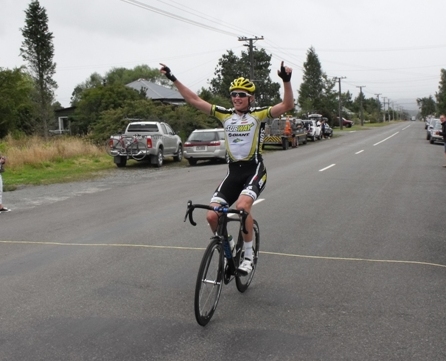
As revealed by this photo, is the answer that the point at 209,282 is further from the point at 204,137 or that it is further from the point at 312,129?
the point at 312,129

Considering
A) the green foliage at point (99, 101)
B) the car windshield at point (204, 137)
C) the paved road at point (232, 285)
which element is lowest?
the paved road at point (232, 285)

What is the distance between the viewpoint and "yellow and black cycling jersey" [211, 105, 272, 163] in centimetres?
536

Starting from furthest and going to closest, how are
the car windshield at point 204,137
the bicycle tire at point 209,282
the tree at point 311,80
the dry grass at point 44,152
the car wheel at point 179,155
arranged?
the tree at point 311,80
the car wheel at point 179,155
the car windshield at point 204,137
the dry grass at point 44,152
the bicycle tire at point 209,282

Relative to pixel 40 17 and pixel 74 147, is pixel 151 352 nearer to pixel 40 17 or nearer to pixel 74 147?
pixel 74 147

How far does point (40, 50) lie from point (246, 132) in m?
49.4

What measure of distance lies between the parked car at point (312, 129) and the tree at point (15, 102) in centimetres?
2424

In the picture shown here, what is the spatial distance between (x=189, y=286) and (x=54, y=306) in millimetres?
1359

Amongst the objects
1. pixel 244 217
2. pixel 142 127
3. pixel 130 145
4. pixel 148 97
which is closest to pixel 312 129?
pixel 148 97

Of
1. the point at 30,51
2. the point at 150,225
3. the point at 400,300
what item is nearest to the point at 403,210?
the point at 150,225

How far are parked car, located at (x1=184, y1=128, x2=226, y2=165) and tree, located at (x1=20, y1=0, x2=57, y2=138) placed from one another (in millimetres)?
29374

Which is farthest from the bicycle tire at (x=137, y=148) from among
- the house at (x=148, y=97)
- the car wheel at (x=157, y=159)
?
the house at (x=148, y=97)

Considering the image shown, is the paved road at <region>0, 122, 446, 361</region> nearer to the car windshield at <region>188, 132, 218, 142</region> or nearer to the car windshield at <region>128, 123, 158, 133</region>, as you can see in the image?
the car windshield at <region>128, 123, 158, 133</region>

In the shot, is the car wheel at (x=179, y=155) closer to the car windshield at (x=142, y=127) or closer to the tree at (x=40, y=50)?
the car windshield at (x=142, y=127)

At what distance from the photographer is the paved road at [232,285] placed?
4.24m
